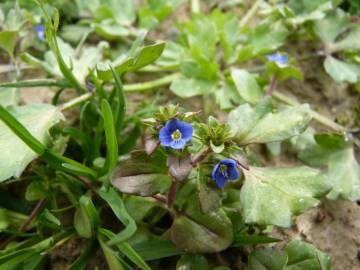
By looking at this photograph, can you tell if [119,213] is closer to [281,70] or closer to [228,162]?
[228,162]

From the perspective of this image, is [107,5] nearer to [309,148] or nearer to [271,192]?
[309,148]

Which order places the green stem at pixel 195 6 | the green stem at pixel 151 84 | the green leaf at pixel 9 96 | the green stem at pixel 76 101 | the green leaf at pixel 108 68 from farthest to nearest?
the green stem at pixel 195 6, the green stem at pixel 151 84, the green leaf at pixel 9 96, the green stem at pixel 76 101, the green leaf at pixel 108 68

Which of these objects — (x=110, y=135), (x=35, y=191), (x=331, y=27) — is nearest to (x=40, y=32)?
(x=35, y=191)

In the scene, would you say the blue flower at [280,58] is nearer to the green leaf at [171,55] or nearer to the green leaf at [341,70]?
the green leaf at [341,70]

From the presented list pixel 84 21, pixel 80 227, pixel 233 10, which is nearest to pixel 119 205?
pixel 80 227

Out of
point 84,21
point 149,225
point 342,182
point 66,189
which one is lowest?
point 342,182

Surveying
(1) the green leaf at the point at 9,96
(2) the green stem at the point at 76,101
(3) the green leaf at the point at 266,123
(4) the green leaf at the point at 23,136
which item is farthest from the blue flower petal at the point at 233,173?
(1) the green leaf at the point at 9,96

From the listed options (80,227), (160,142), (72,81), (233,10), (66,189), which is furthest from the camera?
(233,10)
